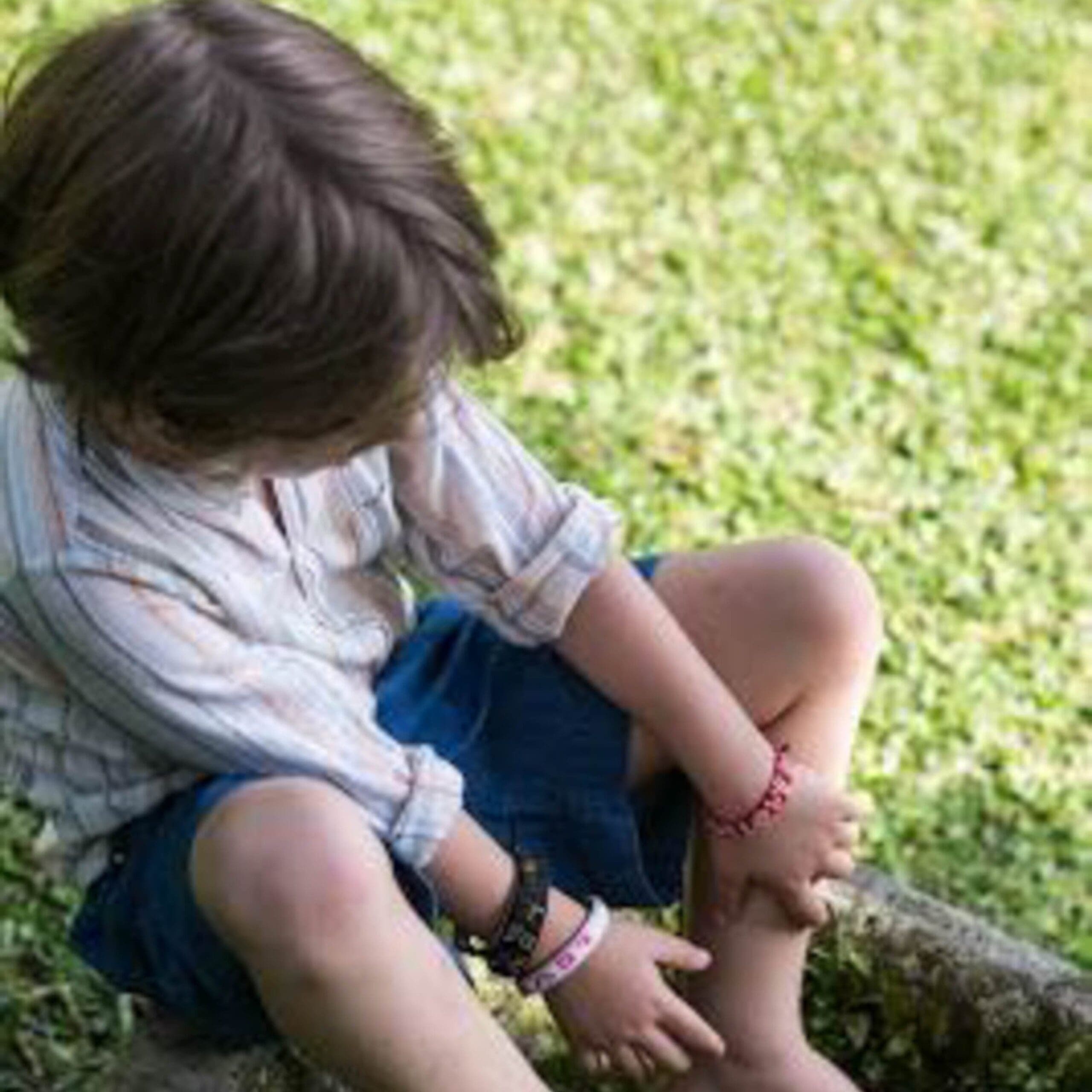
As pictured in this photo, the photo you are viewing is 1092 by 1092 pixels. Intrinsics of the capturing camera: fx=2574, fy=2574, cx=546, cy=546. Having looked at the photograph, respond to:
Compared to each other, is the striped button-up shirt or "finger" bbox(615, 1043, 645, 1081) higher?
the striped button-up shirt

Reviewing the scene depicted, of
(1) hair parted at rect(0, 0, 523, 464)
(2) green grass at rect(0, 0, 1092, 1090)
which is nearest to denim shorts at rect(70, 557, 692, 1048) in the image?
(1) hair parted at rect(0, 0, 523, 464)

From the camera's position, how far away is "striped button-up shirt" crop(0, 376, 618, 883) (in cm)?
221

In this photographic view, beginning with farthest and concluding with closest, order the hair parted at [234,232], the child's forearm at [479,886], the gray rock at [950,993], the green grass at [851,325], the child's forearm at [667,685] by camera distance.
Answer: the green grass at [851,325] < the gray rock at [950,993] < the child's forearm at [667,685] < the child's forearm at [479,886] < the hair parted at [234,232]

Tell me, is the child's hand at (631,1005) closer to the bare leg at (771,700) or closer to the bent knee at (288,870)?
the bare leg at (771,700)

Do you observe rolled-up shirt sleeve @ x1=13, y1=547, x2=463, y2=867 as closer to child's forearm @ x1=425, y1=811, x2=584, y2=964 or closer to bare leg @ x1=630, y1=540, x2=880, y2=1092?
child's forearm @ x1=425, y1=811, x2=584, y2=964

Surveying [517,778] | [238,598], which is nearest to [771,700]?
[517,778]

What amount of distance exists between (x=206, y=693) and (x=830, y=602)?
0.64m

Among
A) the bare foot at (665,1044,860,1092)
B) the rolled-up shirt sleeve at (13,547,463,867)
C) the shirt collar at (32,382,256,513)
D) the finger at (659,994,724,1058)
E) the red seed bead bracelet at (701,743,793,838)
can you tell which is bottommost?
the bare foot at (665,1044,860,1092)

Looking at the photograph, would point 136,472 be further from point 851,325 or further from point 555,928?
point 851,325

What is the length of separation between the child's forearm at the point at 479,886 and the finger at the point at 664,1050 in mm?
120

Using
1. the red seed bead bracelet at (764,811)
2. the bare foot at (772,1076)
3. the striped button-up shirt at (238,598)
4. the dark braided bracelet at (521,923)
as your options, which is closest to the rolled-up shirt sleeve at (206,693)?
the striped button-up shirt at (238,598)

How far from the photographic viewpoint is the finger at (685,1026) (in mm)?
2396

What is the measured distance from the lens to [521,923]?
237 cm

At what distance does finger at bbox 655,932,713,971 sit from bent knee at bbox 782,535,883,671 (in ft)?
1.03
